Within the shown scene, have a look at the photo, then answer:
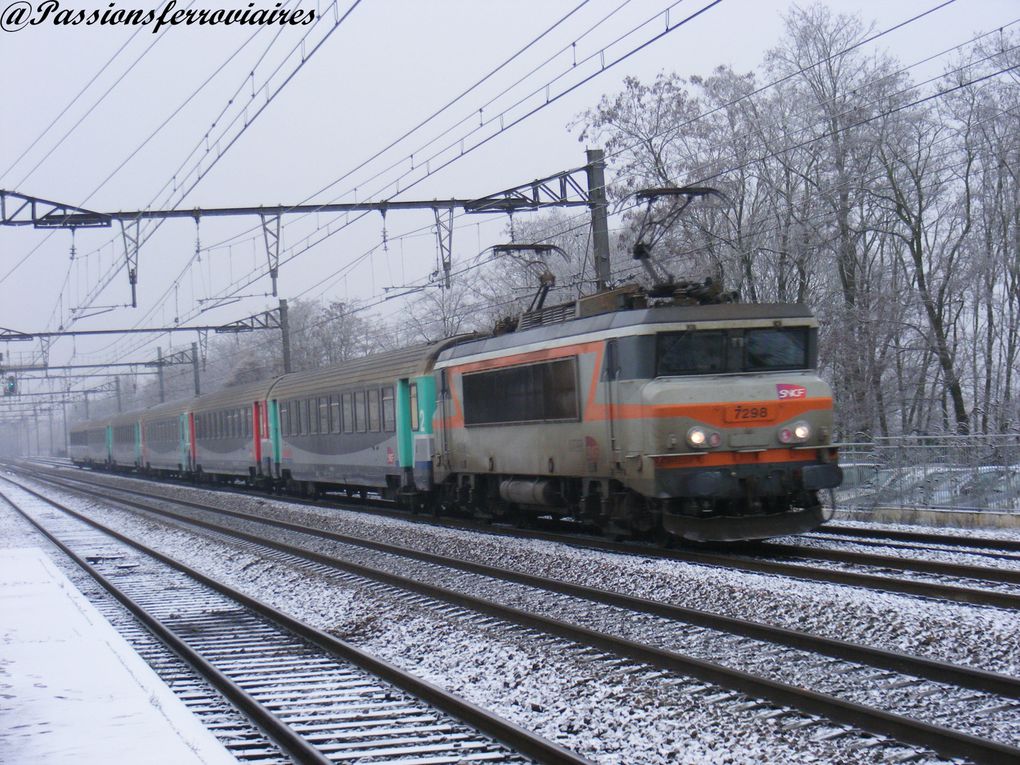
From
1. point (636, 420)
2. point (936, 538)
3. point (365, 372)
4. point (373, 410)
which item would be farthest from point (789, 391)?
point (365, 372)

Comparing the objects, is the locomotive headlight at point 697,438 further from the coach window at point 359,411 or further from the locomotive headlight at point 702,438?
the coach window at point 359,411

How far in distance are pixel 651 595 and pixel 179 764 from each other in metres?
6.14

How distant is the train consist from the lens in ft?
43.4

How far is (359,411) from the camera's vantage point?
24.2 m

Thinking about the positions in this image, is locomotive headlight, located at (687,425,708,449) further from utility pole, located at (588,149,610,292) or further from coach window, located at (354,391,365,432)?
coach window, located at (354,391,365,432)

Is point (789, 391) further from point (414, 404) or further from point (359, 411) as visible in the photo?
point (359, 411)

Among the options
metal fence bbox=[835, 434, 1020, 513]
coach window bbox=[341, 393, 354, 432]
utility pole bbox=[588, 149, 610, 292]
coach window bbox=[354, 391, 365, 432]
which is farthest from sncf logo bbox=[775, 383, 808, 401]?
coach window bbox=[341, 393, 354, 432]

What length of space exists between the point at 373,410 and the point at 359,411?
944 millimetres

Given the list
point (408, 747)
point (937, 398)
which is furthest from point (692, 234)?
point (408, 747)

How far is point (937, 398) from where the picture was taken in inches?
1278

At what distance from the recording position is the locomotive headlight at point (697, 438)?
13102mm

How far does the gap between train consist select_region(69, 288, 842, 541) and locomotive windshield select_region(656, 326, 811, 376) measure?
16mm

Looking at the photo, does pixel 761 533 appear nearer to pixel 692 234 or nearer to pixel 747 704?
pixel 747 704

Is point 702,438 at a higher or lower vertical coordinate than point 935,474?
higher
